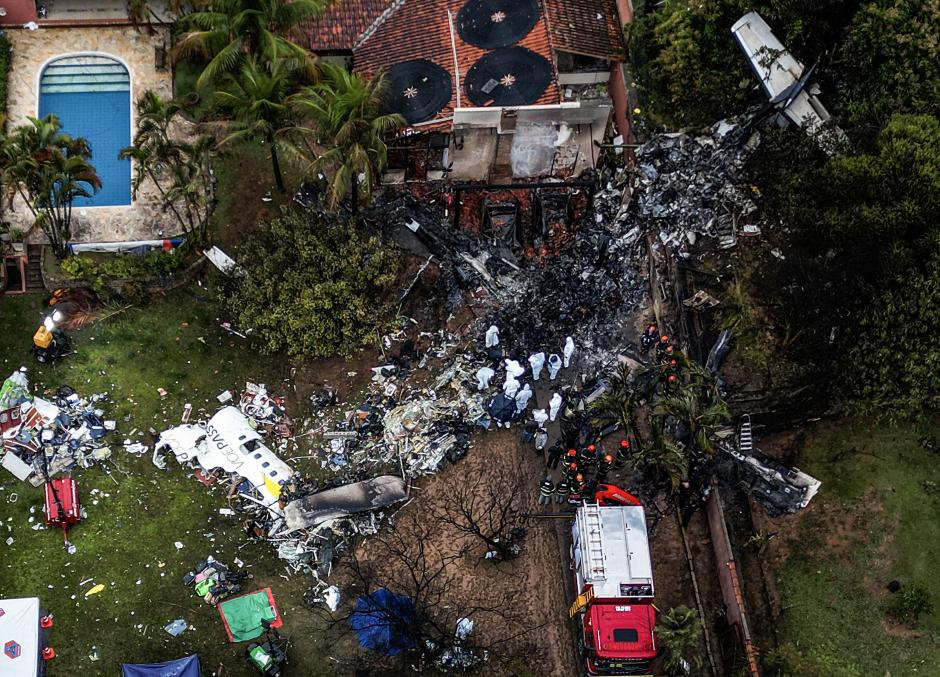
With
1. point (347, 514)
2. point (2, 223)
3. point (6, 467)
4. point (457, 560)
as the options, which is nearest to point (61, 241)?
point (2, 223)

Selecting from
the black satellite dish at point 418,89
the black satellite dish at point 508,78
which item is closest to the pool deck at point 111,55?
the black satellite dish at point 418,89

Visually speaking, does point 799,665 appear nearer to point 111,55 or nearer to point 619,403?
point 619,403

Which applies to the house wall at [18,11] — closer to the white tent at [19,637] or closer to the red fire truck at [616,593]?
the white tent at [19,637]

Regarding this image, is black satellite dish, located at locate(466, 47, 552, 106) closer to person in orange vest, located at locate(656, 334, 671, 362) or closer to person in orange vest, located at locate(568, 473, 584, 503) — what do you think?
person in orange vest, located at locate(656, 334, 671, 362)

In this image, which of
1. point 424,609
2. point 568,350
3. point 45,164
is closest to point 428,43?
point 568,350

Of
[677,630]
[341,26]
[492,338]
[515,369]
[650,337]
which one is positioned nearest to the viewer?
[677,630]

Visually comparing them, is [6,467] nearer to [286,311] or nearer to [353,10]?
[286,311]
